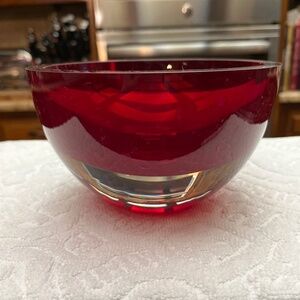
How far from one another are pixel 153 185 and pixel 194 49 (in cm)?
109

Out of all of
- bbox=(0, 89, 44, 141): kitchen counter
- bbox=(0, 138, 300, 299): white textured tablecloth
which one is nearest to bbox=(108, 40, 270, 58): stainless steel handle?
bbox=(0, 89, 44, 141): kitchen counter

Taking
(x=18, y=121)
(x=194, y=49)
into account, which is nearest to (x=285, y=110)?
(x=194, y=49)

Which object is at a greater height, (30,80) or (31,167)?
(30,80)

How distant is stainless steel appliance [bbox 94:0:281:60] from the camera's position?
125 cm

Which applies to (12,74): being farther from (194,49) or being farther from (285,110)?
(285,110)

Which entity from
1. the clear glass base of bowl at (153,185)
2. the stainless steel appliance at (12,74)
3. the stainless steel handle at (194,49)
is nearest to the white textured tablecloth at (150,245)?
the clear glass base of bowl at (153,185)

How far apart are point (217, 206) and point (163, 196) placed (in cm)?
6

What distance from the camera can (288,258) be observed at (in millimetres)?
222

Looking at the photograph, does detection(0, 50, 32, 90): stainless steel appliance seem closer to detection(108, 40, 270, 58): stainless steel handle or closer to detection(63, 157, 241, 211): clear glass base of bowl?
detection(108, 40, 270, 58): stainless steel handle

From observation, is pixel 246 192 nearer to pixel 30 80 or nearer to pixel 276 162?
pixel 276 162

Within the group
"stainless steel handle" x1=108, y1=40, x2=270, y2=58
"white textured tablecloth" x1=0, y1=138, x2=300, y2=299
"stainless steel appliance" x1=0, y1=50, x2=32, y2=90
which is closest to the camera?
"white textured tablecloth" x1=0, y1=138, x2=300, y2=299

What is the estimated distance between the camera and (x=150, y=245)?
24 centimetres

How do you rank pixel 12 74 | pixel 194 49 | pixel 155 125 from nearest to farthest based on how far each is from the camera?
1. pixel 155 125
2. pixel 194 49
3. pixel 12 74

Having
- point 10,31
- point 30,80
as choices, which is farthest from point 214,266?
point 10,31
